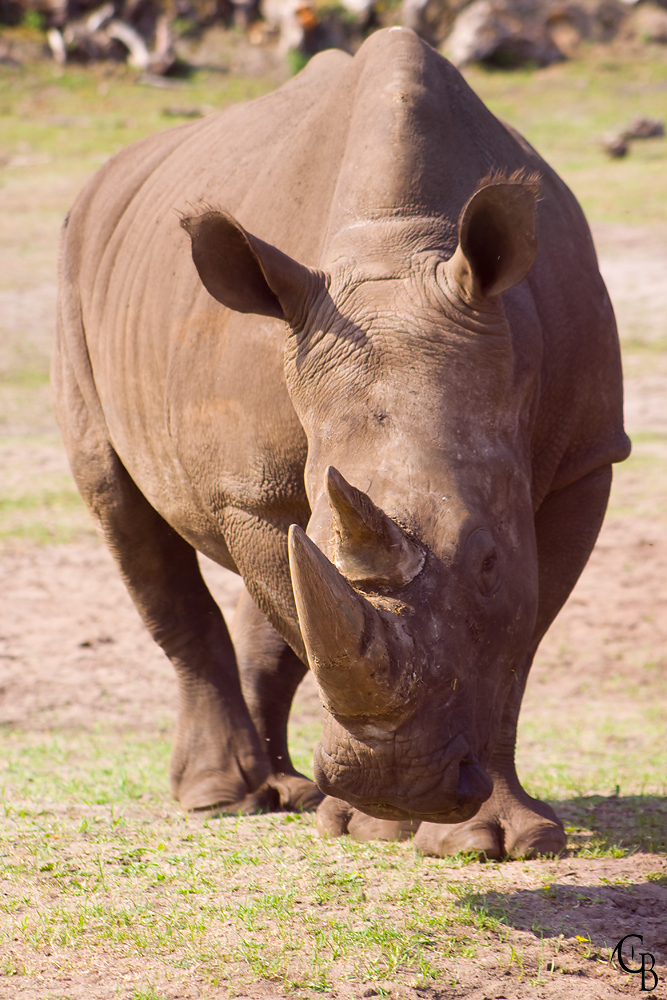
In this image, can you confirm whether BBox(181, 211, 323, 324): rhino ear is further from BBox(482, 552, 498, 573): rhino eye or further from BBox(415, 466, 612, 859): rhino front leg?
BBox(415, 466, 612, 859): rhino front leg

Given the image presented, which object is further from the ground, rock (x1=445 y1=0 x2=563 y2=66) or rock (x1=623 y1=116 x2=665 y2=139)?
rock (x1=445 y1=0 x2=563 y2=66)

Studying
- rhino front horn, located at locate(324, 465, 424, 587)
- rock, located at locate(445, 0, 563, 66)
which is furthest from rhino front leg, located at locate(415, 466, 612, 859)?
rock, located at locate(445, 0, 563, 66)

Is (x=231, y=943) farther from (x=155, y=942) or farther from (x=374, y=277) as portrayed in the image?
(x=374, y=277)

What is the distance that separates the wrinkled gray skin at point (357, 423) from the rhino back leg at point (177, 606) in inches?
0.4

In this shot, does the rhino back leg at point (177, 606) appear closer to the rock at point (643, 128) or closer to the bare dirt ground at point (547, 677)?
the bare dirt ground at point (547, 677)

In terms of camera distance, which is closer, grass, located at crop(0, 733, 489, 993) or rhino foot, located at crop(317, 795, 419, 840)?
grass, located at crop(0, 733, 489, 993)

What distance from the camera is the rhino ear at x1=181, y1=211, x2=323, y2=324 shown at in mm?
3402

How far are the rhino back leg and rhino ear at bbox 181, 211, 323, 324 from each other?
1831 mm

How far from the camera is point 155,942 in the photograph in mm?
3215

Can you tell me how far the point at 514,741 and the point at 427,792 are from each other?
1.17 m

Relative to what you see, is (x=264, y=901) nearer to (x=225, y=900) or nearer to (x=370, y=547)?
(x=225, y=900)

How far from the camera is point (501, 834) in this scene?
155 inches

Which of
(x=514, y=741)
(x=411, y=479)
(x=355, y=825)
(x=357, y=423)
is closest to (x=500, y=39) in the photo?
(x=514, y=741)

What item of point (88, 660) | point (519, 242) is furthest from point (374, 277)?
point (88, 660)
